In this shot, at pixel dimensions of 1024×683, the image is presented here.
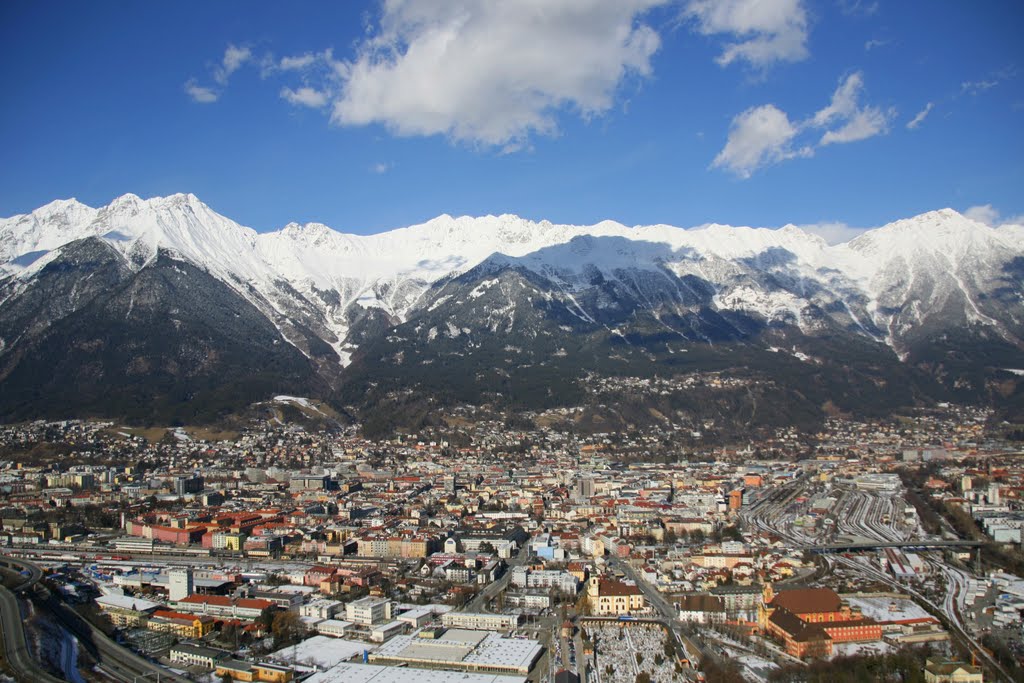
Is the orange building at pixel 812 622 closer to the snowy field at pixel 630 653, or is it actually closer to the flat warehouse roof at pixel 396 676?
the snowy field at pixel 630 653

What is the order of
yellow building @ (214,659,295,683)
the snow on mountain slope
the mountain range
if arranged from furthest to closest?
the snow on mountain slope < the mountain range < yellow building @ (214,659,295,683)

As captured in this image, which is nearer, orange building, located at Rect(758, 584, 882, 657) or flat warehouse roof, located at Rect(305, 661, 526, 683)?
flat warehouse roof, located at Rect(305, 661, 526, 683)

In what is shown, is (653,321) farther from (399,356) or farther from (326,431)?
(326,431)

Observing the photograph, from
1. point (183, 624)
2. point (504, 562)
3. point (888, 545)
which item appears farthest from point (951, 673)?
point (183, 624)

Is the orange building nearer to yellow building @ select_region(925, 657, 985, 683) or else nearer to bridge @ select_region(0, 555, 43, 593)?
yellow building @ select_region(925, 657, 985, 683)

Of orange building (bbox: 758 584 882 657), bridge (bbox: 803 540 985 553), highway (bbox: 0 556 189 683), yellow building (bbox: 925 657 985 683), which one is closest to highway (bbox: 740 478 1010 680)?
bridge (bbox: 803 540 985 553)

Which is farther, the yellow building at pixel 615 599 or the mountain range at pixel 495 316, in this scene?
the mountain range at pixel 495 316

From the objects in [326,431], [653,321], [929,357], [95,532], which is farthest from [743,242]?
[95,532]

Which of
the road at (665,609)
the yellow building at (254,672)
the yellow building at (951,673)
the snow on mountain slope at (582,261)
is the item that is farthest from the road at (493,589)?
the snow on mountain slope at (582,261)
